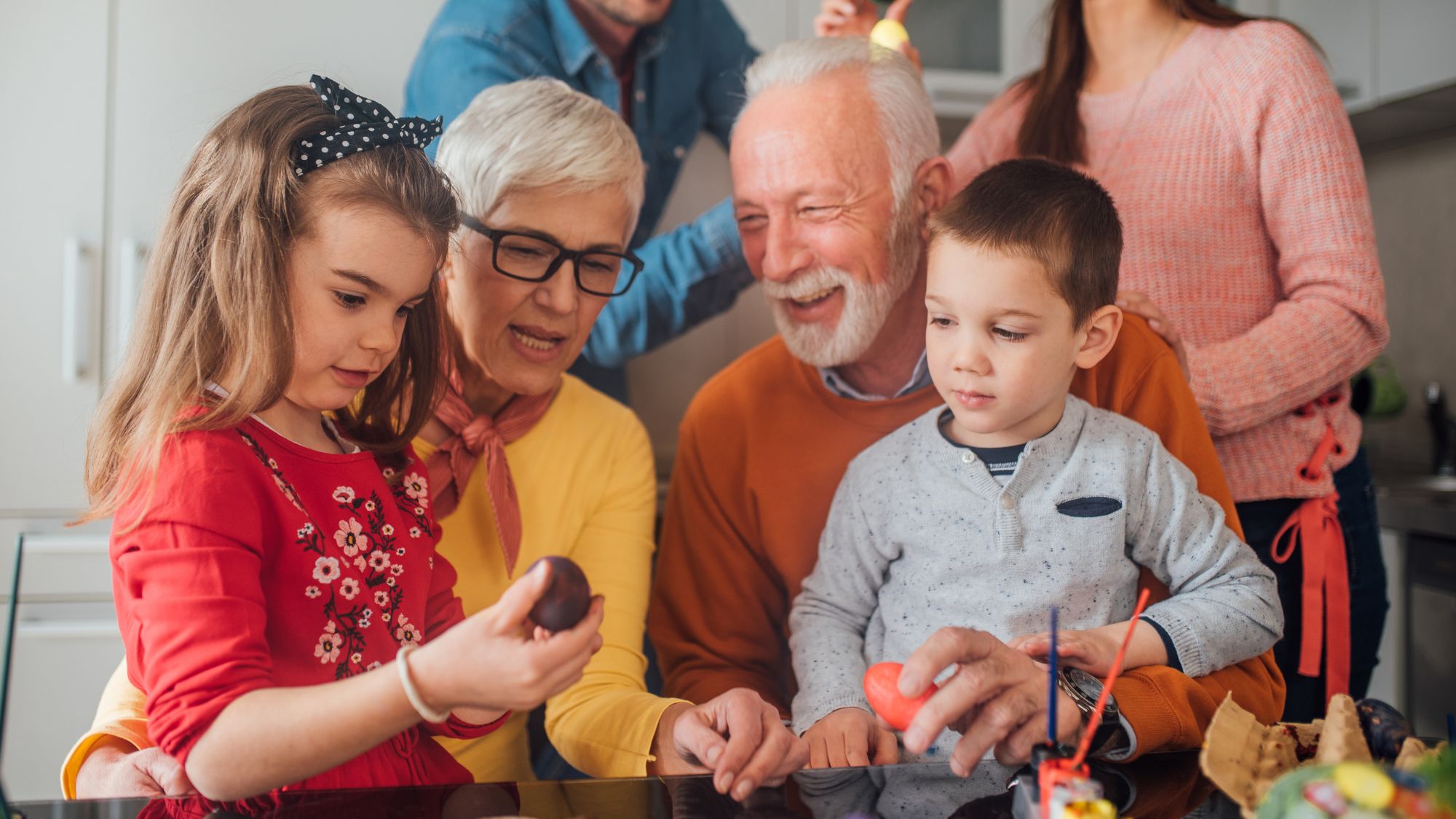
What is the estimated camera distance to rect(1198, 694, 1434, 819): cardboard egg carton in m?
0.68

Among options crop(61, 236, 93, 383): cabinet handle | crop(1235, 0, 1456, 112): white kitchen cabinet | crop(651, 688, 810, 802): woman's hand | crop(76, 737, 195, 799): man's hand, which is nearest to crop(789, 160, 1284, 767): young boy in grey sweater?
crop(651, 688, 810, 802): woman's hand

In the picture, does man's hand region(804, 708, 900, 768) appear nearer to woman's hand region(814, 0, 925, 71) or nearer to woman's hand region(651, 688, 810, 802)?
woman's hand region(651, 688, 810, 802)

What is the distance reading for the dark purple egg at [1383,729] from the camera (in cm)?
75

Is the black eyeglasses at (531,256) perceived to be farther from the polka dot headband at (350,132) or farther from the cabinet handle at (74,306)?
the cabinet handle at (74,306)

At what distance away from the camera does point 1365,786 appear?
0.53 meters

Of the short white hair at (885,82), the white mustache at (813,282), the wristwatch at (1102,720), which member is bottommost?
the wristwatch at (1102,720)

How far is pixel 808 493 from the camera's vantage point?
124 centimetres

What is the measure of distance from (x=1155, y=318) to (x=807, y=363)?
41 cm

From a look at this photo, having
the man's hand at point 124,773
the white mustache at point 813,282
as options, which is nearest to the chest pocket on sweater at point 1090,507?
the white mustache at point 813,282

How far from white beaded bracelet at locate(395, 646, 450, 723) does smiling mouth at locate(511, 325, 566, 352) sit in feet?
1.76

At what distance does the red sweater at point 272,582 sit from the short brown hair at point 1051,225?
1.93 ft

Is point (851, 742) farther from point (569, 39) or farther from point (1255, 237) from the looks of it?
point (569, 39)

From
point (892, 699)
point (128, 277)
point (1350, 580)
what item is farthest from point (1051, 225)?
point (128, 277)

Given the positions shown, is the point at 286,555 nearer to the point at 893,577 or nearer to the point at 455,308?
the point at 455,308
